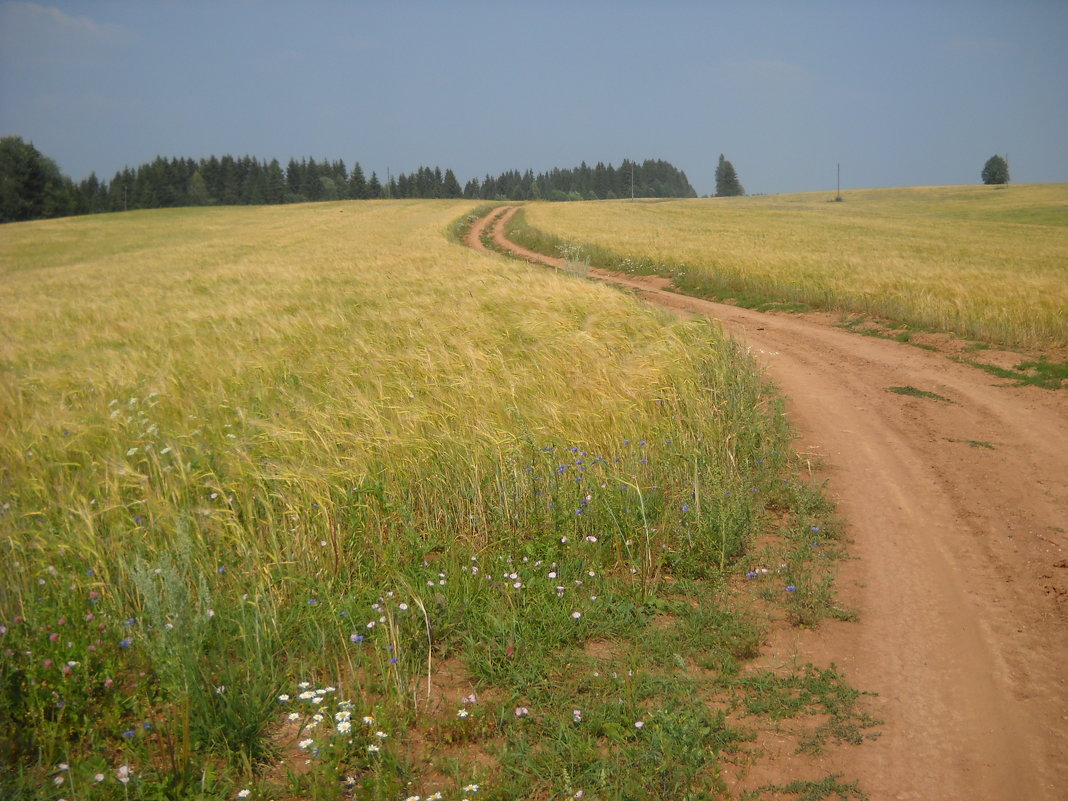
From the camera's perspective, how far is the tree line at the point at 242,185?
3221 inches

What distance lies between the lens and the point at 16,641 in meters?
3.30

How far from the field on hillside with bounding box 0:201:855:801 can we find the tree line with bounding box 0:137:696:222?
9289 centimetres

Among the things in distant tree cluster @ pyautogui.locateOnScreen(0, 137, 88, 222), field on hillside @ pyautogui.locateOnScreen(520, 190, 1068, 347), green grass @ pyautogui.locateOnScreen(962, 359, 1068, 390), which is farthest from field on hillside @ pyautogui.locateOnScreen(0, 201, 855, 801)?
distant tree cluster @ pyautogui.locateOnScreen(0, 137, 88, 222)

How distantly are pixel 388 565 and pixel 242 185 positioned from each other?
133 meters

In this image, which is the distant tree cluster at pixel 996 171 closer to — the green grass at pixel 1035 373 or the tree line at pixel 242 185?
the tree line at pixel 242 185

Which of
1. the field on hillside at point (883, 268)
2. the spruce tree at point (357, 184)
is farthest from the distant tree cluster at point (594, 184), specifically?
the field on hillside at point (883, 268)

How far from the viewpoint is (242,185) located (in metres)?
123

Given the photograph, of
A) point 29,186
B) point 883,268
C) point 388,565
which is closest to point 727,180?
point 29,186

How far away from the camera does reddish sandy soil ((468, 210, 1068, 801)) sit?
10.4ft

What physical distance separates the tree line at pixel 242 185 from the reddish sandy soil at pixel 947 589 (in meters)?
96.0

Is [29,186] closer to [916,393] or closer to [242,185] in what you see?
[242,185]

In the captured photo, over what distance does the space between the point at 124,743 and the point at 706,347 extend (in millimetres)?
7123

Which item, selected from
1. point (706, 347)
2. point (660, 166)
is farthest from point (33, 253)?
point (660, 166)

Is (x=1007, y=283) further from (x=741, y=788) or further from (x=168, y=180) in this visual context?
(x=168, y=180)
